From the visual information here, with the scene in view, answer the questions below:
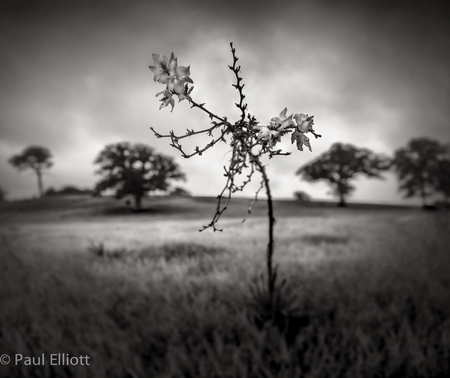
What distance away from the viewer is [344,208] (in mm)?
3035

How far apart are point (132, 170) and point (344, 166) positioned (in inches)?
81.5

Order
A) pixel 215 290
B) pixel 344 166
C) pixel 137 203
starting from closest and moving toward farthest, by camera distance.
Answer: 1. pixel 215 290
2. pixel 344 166
3. pixel 137 203

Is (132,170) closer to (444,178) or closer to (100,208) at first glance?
(100,208)

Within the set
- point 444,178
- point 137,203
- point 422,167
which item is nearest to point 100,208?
point 137,203

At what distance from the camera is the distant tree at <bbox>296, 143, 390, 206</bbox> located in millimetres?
2412

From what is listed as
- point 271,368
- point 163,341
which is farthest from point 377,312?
point 163,341

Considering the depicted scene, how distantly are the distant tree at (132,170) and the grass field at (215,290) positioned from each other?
0.98ft

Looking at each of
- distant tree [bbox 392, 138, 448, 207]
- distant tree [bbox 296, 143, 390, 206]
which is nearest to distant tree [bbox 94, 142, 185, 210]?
distant tree [bbox 296, 143, 390, 206]

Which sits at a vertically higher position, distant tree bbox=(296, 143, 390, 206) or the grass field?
distant tree bbox=(296, 143, 390, 206)

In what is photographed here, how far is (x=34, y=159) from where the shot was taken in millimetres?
2660

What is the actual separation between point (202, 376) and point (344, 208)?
2370 millimetres

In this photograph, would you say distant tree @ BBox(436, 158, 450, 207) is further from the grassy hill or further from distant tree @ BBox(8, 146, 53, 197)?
distant tree @ BBox(8, 146, 53, 197)

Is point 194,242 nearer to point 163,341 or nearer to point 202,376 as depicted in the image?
point 163,341

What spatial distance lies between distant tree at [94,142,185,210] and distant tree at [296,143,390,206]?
4.21 ft
